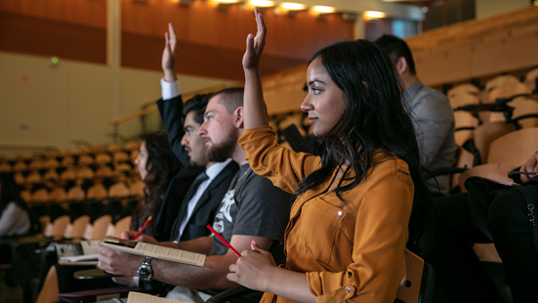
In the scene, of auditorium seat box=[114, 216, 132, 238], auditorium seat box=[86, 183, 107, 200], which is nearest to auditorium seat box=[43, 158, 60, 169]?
auditorium seat box=[86, 183, 107, 200]

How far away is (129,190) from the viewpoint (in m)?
5.39

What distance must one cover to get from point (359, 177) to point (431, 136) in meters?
0.97

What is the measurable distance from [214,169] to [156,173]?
1.84ft

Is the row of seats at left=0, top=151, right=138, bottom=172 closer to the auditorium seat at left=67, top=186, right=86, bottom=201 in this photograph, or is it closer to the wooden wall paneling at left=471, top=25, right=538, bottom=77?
the auditorium seat at left=67, top=186, right=86, bottom=201

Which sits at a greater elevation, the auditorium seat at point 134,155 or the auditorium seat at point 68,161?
the auditorium seat at point 134,155

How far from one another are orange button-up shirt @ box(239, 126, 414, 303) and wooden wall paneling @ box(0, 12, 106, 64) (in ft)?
31.3

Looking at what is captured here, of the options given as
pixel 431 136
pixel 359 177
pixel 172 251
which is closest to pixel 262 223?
pixel 172 251

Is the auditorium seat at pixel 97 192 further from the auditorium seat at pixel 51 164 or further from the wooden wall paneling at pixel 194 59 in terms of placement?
the wooden wall paneling at pixel 194 59

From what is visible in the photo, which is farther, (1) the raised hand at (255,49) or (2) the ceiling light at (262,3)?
(2) the ceiling light at (262,3)

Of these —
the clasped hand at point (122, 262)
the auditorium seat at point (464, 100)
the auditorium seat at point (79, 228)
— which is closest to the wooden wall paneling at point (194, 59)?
the auditorium seat at point (464, 100)

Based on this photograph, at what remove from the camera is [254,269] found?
2.89 ft

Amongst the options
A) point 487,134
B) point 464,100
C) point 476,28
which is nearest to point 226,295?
point 487,134

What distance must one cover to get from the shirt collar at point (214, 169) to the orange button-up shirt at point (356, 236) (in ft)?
2.82

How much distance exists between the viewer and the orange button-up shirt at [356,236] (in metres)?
0.77
